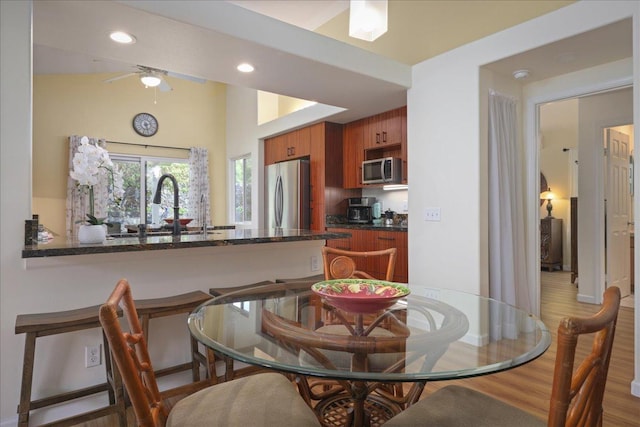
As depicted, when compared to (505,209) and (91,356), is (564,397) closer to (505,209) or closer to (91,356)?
(91,356)

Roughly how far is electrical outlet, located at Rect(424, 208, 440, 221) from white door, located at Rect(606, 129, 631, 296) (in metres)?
2.66

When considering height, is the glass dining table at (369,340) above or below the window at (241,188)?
below

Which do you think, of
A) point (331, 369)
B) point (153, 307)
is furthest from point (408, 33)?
point (331, 369)

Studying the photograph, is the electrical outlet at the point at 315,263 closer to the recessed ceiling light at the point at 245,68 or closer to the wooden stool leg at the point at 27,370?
the recessed ceiling light at the point at 245,68

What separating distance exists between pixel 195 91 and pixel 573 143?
23.7 feet

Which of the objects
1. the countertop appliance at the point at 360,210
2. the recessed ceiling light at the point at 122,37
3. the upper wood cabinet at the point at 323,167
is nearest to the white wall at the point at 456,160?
the countertop appliance at the point at 360,210

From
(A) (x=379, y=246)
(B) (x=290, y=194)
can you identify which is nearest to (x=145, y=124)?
(B) (x=290, y=194)

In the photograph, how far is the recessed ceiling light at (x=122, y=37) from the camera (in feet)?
8.16

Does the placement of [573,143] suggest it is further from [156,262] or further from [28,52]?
[28,52]

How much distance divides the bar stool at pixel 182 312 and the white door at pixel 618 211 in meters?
4.71

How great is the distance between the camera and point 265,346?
124 centimetres

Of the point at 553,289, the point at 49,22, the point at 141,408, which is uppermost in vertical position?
the point at 49,22

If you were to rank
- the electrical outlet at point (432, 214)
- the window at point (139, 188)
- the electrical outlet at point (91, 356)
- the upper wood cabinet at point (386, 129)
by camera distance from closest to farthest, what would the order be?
the electrical outlet at point (91, 356) < the electrical outlet at point (432, 214) < the upper wood cabinet at point (386, 129) < the window at point (139, 188)

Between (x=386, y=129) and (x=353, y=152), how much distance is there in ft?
2.15
